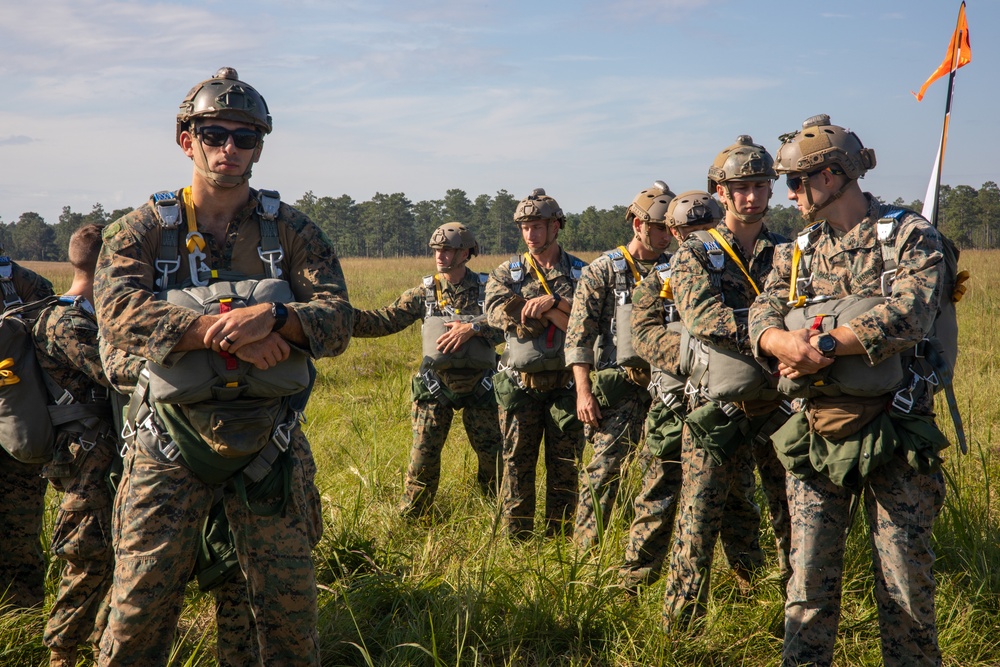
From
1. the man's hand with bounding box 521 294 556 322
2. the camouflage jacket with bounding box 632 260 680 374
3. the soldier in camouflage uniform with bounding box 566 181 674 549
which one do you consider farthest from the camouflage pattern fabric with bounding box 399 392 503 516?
the camouflage jacket with bounding box 632 260 680 374


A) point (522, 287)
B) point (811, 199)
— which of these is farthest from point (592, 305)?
point (811, 199)

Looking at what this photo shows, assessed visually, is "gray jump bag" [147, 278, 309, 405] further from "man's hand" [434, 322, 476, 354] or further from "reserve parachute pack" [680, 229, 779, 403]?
"man's hand" [434, 322, 476, 354]

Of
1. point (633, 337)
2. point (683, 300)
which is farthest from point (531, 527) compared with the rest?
point (683, 300)

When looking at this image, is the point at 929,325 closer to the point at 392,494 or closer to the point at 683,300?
the point at 683,300

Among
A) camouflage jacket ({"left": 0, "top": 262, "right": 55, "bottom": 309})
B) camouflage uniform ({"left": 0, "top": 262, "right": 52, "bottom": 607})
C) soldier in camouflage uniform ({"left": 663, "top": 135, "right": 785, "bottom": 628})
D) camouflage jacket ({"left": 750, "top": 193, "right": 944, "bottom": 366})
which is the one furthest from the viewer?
camouflage jacket ({"left": 0, "top": 262, "right": 55, "bottom": 309})

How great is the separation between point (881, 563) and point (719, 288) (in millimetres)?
1582

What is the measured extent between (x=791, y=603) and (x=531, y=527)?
289 cm

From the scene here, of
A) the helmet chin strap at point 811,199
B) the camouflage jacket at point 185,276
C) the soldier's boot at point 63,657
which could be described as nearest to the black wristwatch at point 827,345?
the helmet chin strap at point 811,199

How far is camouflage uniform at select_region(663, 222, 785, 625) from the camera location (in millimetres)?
4180

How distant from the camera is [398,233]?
86.5 metres

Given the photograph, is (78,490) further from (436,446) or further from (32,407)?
(436,446)

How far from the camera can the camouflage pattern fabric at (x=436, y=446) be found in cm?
671

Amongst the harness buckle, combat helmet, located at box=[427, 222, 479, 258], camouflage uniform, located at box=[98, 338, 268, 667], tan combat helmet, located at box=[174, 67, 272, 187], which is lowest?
camouflage uniform, located at box=[98, 338, 268, 667]

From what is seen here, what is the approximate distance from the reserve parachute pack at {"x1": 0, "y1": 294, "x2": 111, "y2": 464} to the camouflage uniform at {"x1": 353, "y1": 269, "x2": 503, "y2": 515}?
2.69m
